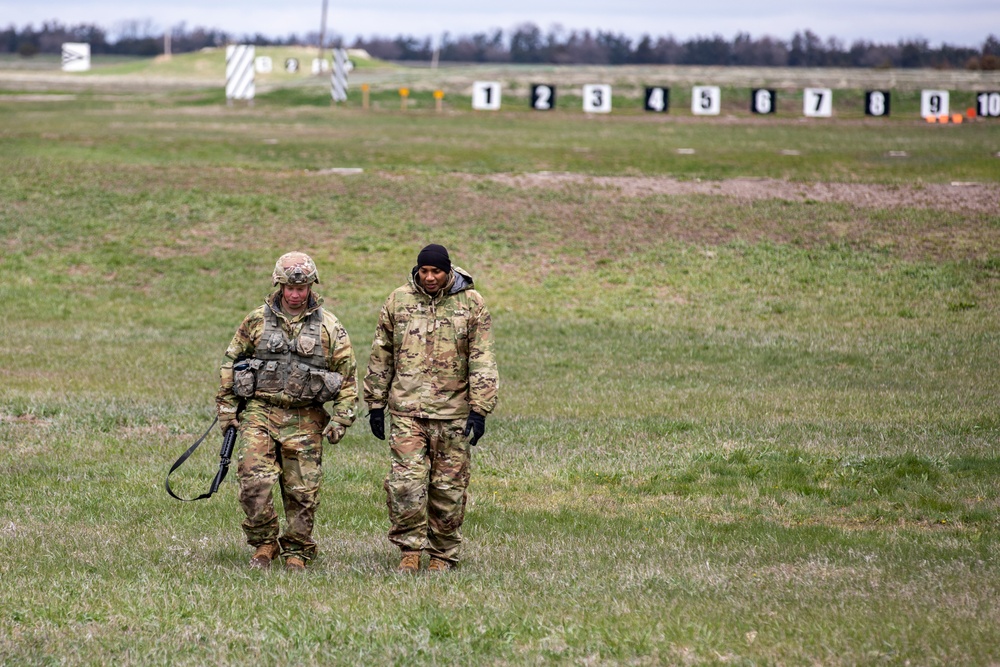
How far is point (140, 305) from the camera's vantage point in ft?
88.0

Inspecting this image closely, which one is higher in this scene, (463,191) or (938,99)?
(938,99)

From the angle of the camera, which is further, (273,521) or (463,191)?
(463,191)

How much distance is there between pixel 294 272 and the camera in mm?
8695

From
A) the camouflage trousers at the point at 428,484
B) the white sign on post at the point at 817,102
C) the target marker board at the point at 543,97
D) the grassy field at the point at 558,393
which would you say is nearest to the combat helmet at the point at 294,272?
the camouflage trousers at the point at 428,484

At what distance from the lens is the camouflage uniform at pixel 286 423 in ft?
28.7

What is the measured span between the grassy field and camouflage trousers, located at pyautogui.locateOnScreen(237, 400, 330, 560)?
32 cm

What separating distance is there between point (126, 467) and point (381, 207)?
2210 centimetres

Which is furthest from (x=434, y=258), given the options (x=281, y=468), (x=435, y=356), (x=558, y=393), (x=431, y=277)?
(x=558, y=393)

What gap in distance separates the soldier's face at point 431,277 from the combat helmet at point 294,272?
736 millimetres

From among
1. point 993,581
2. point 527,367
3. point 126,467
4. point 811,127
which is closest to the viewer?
point 993,581

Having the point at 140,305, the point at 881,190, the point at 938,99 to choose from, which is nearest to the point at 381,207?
the point at 140,305

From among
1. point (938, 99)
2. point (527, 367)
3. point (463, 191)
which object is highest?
point (938, 99)

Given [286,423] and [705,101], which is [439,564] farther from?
[705,101]

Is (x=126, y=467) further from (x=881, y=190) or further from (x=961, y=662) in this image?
(x=881, y=190)
